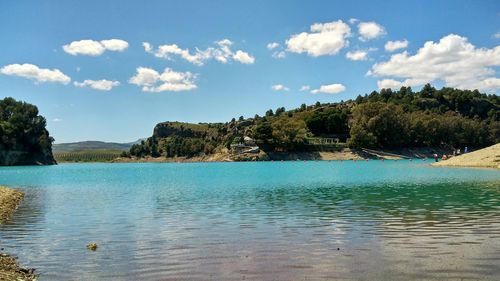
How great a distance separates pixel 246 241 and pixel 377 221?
10.0 meters

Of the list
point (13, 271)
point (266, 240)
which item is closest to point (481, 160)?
point (266, 240)

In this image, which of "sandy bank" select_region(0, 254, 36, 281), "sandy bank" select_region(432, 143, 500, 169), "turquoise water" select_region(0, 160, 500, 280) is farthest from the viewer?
"sandy bank" select_region(432, 143, 500, 169)

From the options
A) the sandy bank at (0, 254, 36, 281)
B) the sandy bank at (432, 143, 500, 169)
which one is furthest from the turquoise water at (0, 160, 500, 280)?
the sandy bank at (432, 143, 500, 169)

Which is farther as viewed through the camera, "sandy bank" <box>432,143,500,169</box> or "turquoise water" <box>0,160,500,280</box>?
"sandy bank" <box>432,143,500,169</box>

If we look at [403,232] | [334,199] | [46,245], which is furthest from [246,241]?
[334,199]

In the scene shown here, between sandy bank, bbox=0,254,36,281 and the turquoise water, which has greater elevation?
sandy bank, bbox=0,254,36,281

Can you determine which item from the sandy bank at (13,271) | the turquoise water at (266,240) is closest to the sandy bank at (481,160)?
the turquoise water at (266,240)

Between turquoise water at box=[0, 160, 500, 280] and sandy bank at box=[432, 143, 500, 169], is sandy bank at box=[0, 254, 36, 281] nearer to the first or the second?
turquoise water at box=[0, 160, 500, 280]

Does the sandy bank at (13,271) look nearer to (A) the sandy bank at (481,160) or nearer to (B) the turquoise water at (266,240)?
Result: (B) the turquoise water at (266,240)

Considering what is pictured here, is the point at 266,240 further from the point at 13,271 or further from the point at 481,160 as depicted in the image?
the point at 481,160

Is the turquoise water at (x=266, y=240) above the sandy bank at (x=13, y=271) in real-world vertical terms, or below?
below

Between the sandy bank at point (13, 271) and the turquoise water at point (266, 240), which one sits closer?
the sandy bank at point (13, 271)

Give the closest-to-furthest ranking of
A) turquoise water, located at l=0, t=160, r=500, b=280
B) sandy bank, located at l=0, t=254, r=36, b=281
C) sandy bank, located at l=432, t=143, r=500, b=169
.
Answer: sandy bank, located at l=0, t=254, r=36, b=281 < turquoise water, located at l=0, t=160, r=500, b=280 < sandy bank, located at l=432, t=143, r=500, b=169

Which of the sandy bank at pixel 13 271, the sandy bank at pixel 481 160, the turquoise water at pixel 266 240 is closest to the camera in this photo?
the sandy bank at pixel 13 271
